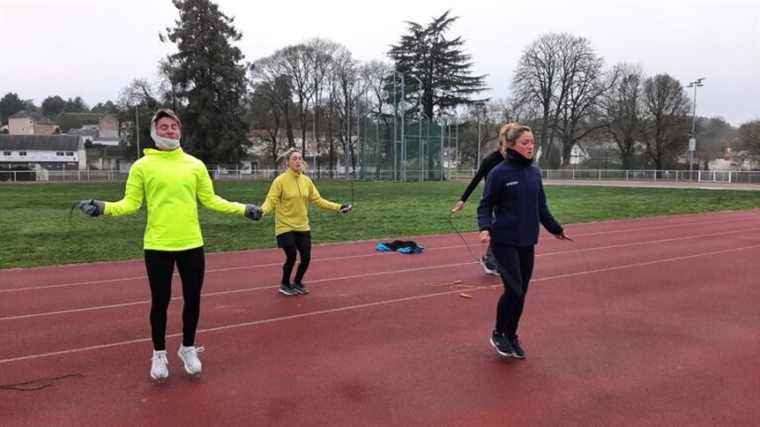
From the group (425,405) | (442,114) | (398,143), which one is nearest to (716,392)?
(425,405)

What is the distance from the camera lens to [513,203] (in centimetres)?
472

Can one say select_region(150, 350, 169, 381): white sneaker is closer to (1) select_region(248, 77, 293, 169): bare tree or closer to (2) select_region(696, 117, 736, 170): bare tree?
(1) select_region(248, 77, 293, 169): bare tree

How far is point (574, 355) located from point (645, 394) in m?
0.89

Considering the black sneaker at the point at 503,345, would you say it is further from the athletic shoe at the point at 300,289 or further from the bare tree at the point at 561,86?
the bare tree at the point at 561,86

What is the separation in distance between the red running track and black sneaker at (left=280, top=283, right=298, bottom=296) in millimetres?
233

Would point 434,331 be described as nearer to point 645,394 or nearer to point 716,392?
point 645,394

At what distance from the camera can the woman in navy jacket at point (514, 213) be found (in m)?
4.71

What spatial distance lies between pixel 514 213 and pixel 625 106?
62.4m

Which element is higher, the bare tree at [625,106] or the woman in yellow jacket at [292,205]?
the bare tree at [625,106]

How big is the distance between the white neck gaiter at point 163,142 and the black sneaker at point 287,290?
340 cm

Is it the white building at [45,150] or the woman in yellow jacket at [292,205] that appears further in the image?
the white building at [45,150]

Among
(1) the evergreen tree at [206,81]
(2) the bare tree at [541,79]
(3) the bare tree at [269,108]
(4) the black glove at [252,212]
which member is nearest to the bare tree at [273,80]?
(3) the bare tree at [269,108]

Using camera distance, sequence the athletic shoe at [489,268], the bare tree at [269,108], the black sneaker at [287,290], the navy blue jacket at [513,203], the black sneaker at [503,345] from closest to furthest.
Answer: the navy blue jacket at [513,203] → the black sneaker at [503,345] → the black sneaker at [287,290] → the athletic shoe at [489,268] → the bare tree at [269,108]

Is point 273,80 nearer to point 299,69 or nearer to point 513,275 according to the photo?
point 299,69
